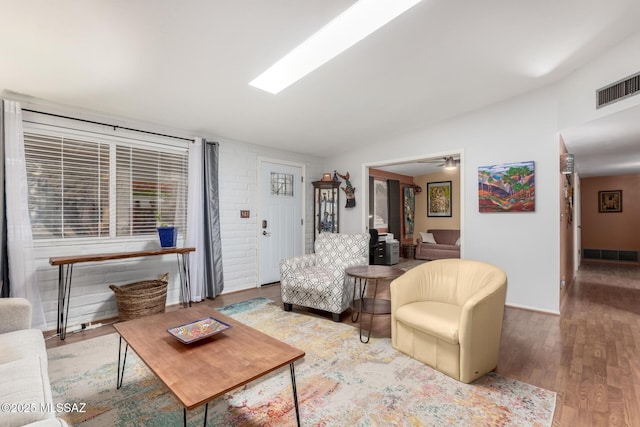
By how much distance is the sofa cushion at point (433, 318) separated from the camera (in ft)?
6.55

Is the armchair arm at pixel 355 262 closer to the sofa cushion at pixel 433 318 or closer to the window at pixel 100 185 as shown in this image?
the sofa cushion at pixel 433 318

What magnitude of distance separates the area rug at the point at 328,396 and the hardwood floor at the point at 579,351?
18 cm

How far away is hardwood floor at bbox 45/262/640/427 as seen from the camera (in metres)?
1.73

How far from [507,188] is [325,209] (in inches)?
108

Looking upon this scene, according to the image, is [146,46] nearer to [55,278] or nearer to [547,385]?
[55,278]

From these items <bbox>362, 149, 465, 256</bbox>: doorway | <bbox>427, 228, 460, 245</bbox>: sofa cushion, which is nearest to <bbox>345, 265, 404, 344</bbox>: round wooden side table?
<bbox>362, 149, 465, 256</bbox>: doorway

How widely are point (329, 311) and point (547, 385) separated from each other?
1.81m

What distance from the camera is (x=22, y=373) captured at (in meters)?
1.25

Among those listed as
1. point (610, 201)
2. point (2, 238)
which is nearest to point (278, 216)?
point (2, 238)

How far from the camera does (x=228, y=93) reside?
2979 millimetres

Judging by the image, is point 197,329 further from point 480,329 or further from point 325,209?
point 325,209

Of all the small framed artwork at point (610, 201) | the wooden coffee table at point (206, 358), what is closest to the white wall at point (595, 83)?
the wooden coffee table at point (206, 358)

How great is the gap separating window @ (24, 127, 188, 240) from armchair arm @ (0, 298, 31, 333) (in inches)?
55.0

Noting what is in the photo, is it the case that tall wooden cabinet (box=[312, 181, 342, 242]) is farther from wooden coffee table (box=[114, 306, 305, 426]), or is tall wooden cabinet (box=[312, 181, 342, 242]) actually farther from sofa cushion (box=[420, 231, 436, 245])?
wooden coffee table (box=[114, 306, 305, 426])
